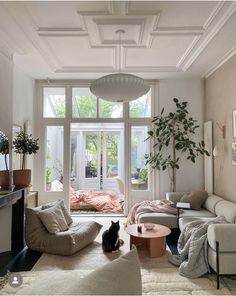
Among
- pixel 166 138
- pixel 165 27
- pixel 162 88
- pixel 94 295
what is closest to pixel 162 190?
pixel 166 138

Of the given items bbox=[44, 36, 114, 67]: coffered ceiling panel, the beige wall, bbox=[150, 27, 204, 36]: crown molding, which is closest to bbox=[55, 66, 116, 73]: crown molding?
bbox=[44, 36, 114, 67]: coffered ceiling panel

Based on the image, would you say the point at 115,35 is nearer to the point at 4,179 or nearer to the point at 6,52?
the point at 6,52

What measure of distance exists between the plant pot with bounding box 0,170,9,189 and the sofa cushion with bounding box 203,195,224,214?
11.3 ft

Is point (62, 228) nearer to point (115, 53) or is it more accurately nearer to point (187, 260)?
point (187, 260)

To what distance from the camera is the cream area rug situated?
2598 mm

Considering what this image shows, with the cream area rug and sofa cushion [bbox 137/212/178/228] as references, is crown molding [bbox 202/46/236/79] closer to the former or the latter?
sofa cushion [bbox 137/212/178/228]

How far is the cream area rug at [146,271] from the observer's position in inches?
102

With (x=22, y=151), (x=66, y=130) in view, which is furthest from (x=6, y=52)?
(x=66, y=130)

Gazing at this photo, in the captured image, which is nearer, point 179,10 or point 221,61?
point 179,10

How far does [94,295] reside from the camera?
2.91 feet

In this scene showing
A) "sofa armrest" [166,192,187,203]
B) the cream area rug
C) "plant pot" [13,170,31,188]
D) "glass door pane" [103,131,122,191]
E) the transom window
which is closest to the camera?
the cream area rug

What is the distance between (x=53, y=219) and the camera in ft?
12.0

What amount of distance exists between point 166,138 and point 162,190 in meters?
1.22

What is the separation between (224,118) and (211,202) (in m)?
1.57
